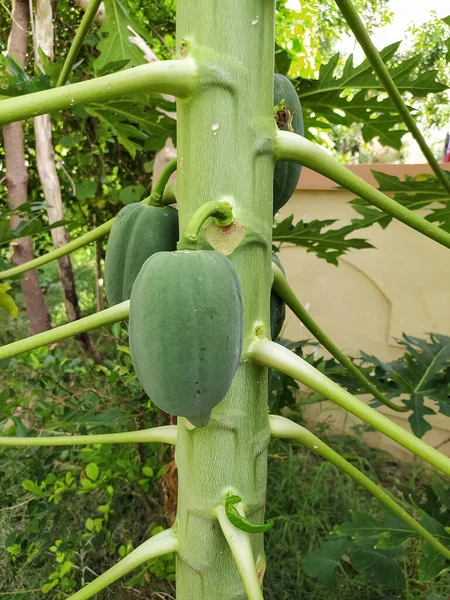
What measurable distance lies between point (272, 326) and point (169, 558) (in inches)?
45.8

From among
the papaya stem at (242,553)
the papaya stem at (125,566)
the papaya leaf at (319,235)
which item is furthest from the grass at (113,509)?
the papaya stem at (242,553)

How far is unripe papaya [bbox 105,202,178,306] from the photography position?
26.2 inches

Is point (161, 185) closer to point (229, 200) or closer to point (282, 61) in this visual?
point (229, 200)

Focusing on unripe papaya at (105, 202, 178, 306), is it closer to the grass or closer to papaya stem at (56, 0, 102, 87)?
papaya stem at (56, 0, 102, 87)

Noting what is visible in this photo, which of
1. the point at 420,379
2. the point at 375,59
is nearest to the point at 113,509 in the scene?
the point at 420,379

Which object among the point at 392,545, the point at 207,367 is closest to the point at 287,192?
the point at 207,367

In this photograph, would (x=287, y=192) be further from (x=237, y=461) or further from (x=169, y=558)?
(x=169, y=558)

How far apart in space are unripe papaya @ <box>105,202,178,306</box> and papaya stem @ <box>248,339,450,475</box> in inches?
7.5

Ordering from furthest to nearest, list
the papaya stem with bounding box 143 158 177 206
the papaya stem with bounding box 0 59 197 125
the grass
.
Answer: the grass → the papaya stem with bounding box 143 158 177 206 → the papaya stem with bounding box 0 59 197 125

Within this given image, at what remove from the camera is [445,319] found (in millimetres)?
2758

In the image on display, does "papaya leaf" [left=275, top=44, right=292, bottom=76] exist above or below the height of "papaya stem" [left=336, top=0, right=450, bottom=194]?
above

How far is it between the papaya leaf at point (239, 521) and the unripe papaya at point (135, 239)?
0.29 metres

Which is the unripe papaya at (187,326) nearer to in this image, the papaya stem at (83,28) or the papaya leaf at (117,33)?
the papaya stem at (83,28)

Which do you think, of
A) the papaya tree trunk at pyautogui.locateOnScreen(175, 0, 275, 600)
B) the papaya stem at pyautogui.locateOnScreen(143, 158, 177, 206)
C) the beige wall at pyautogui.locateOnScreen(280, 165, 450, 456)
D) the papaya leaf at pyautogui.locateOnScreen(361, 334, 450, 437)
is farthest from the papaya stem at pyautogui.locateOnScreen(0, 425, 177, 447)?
the beige wall at pyautogui.locateOnScreen(280, 165, 450, 456)
